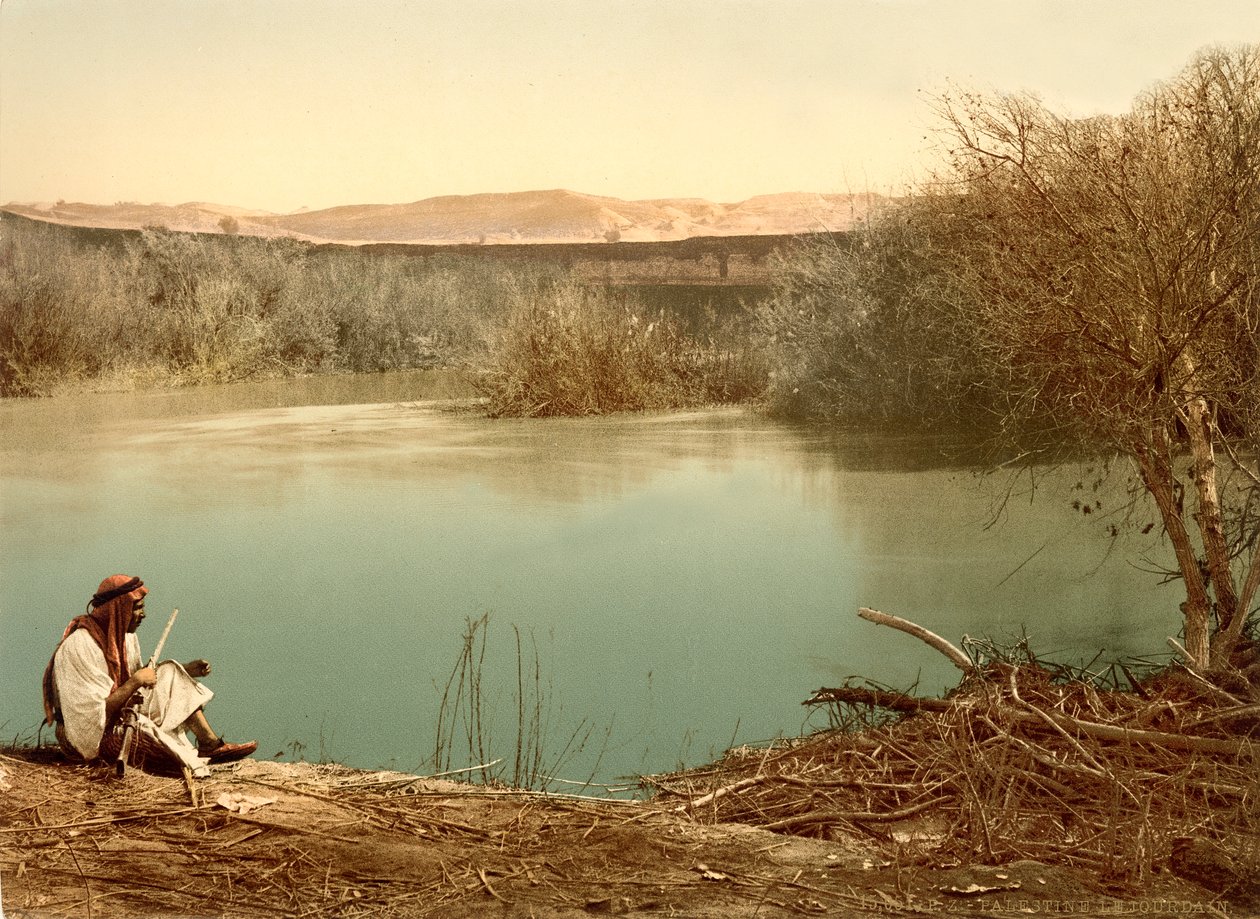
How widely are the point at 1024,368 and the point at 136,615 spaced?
15.8 feet

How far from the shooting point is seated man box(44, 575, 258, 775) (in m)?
5.50

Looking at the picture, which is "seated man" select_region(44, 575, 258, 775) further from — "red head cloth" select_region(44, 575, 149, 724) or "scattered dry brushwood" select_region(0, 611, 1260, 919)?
"scattered dry brushwood" select_region(0, 611, 1260, 919)

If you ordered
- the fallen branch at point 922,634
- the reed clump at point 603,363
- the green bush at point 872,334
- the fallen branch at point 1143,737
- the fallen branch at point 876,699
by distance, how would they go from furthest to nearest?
the reed clump at point 603,363, the green bush at point 872,334, the fallen branch at point 922,634, the fallen branch at point 876,699, the fallen branch at point 1143,737

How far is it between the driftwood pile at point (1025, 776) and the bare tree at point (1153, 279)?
2.91 ft

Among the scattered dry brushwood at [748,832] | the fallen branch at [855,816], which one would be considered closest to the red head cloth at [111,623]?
the scattered dry brushwood at [748,832]

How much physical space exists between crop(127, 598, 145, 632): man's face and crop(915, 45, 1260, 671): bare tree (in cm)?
456

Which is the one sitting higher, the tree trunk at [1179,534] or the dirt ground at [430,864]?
the tree trunk at [1179,534]

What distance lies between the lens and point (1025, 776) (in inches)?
221

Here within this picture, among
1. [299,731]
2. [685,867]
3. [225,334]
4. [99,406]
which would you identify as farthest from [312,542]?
[685,867]

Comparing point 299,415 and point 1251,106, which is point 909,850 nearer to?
point 1251,106

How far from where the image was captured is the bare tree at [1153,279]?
660 cm

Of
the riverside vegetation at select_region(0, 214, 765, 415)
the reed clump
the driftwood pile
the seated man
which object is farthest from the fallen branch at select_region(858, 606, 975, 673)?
the reed clump

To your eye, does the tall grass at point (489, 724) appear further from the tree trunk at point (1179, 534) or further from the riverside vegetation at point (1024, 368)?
the tree trunk at point (1179, 534)

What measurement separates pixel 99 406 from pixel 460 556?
98.2 inches
